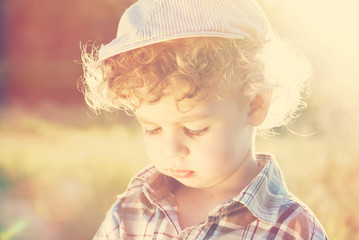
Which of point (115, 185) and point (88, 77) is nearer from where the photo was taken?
point (88, 77)

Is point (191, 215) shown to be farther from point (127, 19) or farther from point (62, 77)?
point (62, 77)

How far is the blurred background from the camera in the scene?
3.63m

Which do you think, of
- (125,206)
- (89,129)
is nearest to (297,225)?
(125,206)

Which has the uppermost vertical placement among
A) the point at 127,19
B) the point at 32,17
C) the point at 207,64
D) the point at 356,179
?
the point at 32,17

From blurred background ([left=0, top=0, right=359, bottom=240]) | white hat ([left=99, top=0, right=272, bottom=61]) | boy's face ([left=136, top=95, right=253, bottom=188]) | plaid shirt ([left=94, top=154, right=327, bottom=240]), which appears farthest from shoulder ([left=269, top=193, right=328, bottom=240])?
blurred background ([left=0, top=0, right=359, bottom=240])

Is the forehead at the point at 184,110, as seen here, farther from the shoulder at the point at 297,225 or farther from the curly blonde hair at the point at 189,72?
the shoulder at the point at 297,225

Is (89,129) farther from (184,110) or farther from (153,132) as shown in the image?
(184,110)

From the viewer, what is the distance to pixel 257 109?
177 cm

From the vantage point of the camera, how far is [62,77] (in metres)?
5.69

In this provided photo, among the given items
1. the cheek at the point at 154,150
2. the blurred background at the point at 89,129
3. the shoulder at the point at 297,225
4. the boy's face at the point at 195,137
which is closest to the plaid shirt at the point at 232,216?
the shoulder at the point at 297,225

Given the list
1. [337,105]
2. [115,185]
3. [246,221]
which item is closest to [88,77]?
[246,221]

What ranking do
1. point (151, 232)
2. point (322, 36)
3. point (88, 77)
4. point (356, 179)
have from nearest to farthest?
point (151, 232)
point (88, 77)
point (356, 179)
point (322, 36)

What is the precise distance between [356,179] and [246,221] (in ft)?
6.86

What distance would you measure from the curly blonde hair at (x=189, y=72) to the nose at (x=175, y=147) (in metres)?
0.13
